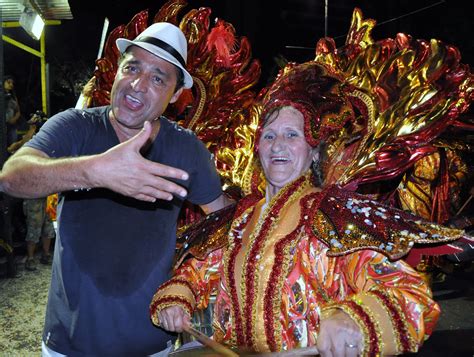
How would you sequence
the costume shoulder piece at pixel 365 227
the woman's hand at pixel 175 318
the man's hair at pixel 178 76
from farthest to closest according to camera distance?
1. the man's hair at pixel 178 76
2. the woman's hand at pixel 175 318
3. the costume shoulder piece at pixel 365 227

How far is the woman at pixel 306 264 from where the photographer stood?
1434mm

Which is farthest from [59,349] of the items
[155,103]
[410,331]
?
[410,331]

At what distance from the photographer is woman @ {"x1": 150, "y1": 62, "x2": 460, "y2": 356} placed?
1.43m

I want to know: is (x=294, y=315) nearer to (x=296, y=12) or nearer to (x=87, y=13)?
(x=296, y=12)

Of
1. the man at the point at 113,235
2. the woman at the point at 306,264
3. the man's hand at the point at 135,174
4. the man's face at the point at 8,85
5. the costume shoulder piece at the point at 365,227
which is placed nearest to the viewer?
the man's hand at the point at 135,174

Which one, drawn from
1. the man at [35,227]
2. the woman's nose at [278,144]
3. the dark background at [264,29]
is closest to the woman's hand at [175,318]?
the woman's nose at [278,144]

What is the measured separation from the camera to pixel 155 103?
6.83ft

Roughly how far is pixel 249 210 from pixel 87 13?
13396 mm

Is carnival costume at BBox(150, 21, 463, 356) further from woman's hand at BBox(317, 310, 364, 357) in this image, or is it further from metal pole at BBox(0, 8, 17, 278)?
metal pole at BBox(0, 8, 17, 278)

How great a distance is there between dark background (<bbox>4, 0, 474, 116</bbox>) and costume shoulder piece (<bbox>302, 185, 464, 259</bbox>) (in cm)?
448

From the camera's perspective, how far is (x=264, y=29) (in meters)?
8.40

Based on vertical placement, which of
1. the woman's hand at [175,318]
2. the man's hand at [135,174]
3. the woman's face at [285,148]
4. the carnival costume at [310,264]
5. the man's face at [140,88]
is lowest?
the woman's hand at [175,318]

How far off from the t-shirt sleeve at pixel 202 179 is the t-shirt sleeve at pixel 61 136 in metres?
0.53

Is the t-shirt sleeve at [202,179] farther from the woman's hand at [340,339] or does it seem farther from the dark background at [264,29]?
the dark background at [264,29]
